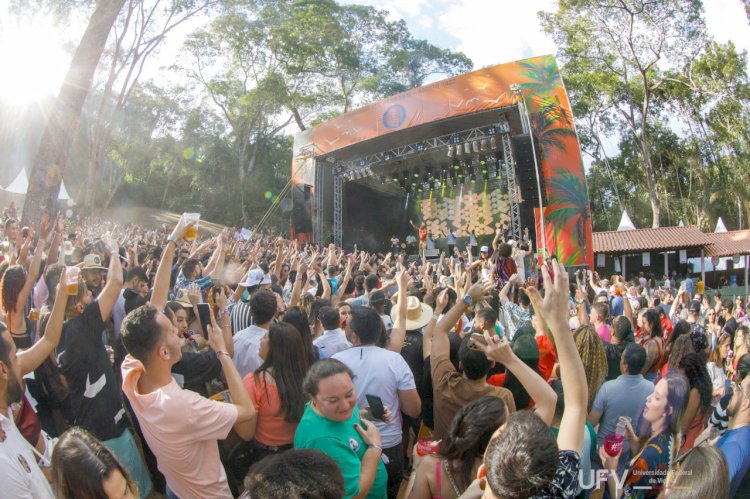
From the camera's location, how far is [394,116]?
16.2 meters

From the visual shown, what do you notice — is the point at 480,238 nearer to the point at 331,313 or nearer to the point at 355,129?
the point at 355,129

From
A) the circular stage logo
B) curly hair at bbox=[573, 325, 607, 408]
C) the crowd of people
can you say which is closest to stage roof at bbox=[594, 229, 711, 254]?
the circular stage logo

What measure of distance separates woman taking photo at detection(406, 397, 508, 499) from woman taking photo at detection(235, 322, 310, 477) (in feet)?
2.94

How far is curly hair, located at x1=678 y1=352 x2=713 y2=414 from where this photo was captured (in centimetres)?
290

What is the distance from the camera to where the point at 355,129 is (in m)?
17.0

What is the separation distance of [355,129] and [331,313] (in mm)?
13799

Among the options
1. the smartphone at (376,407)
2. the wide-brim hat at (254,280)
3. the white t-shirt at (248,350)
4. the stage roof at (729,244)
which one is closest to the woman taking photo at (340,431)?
the smartphone at (376,407)

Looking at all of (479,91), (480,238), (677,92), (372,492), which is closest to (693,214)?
(677,92)

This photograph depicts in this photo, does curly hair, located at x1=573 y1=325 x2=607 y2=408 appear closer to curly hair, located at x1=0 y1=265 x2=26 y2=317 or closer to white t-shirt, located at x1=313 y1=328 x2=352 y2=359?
white t-shirt, located at x1=313 y1=328 x2=352 y2=359

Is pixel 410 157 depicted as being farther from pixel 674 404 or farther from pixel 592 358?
pixel 674 404

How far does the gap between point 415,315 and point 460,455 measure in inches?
87.0

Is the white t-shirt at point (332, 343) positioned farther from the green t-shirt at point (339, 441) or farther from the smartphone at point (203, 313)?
the green t-shirt at point (339, 441)

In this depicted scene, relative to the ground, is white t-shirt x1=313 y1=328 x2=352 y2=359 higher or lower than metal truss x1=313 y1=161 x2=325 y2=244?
lower

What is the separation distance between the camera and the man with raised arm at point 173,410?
2.15 meters
